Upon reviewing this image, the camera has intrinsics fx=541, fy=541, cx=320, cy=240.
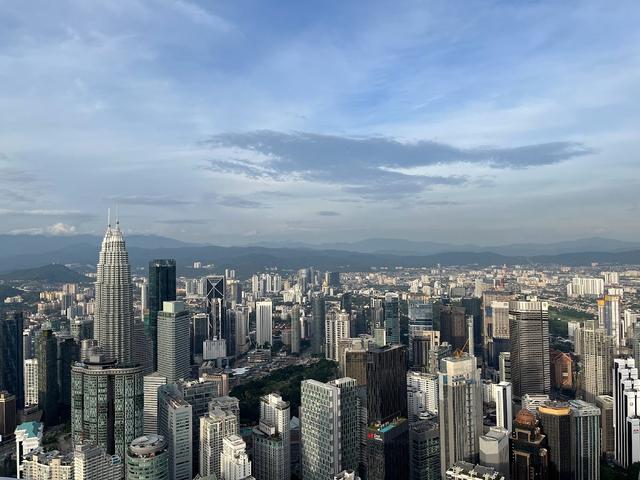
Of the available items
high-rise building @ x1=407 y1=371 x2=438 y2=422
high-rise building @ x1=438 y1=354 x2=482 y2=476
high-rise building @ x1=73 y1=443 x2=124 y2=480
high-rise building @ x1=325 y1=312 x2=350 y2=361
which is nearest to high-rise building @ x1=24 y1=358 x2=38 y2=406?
high-rise building @ x1=73 y1=443 x2=124 y2=480

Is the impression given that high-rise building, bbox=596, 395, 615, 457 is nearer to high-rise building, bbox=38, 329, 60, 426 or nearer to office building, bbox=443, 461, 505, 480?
office building, bbox=443, 461, 505, 480

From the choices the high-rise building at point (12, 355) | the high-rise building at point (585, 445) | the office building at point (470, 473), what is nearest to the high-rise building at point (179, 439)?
the office building at point (470, 473)

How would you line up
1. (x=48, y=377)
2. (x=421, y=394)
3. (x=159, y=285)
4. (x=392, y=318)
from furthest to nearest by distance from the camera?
(x=159, y=285) → (x=392, y=318) → (x=48, y=377) → (x=421, y=394)

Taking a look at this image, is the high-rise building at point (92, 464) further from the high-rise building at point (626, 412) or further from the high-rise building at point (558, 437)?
the high-rise building at point (626, 412)

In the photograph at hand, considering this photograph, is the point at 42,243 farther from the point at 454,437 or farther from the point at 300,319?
the point at 454,437

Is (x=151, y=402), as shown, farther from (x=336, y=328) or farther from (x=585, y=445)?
(x=336, y=328)

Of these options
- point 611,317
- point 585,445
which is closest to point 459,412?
point 585,445
